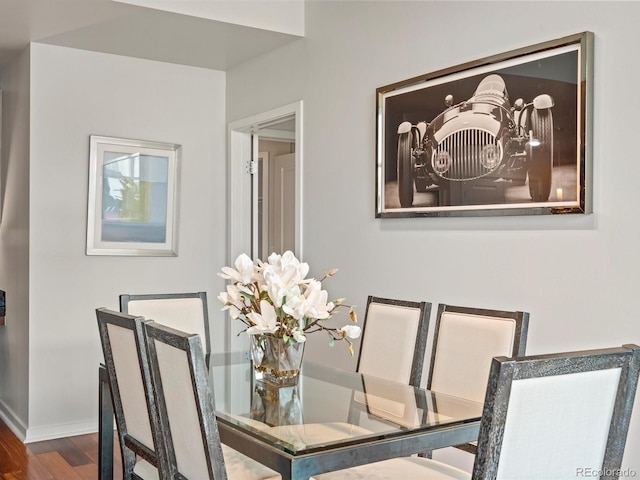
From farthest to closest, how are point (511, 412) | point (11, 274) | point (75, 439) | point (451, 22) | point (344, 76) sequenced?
1. point (11, 274)
2. point (75, 439)
3. point (344, 76)
4. point (451, 22)
5. point (511, 412)

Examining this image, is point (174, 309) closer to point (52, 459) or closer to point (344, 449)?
point (52, 459)

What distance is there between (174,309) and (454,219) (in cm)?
143

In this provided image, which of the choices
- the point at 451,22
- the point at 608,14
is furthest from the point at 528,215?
the point at 451,22

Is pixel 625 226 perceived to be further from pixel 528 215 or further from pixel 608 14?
pixel 608 14

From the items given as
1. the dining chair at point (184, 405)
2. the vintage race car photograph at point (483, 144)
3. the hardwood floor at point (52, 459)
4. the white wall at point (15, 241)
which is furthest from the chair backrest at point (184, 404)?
the white wall at point (15, 241)

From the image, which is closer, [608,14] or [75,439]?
[608,14]

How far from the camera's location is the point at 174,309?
3.51m

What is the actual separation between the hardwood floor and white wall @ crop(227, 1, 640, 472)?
144cm

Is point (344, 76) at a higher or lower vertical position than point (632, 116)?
higher

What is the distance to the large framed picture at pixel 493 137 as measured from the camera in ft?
9.04

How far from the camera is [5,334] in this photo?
16.7 ft

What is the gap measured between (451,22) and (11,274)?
3.39 m

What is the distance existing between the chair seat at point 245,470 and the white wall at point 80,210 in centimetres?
242

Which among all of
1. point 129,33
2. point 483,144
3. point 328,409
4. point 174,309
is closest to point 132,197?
point 129,33
